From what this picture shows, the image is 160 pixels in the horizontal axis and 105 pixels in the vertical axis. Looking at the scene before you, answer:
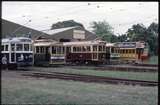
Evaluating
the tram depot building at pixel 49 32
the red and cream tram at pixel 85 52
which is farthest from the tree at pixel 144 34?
the red and cream tram at pixel 85 52

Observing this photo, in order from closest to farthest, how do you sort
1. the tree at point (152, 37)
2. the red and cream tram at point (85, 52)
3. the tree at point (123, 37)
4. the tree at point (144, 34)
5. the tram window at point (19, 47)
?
the tram window at point (19, 47) < the red and cream tram at point (85, 52) < the tree at point (152, 37) < the tree at point (144, 34) < the tree at point (123, 37)

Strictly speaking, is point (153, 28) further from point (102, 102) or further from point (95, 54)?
point (102, 102)

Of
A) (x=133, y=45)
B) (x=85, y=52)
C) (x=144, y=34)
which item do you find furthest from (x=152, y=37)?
(x=85, y=52)

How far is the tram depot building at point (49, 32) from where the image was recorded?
42.2 m

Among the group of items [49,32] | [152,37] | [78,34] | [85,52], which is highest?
[49,32]

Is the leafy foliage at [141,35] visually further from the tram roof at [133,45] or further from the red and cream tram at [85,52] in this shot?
the red and cream tram at [85,52]

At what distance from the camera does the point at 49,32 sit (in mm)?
53344

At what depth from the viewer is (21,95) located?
9.16m

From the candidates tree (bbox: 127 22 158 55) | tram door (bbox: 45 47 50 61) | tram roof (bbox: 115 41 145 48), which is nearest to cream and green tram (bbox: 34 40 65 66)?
tram door (bbox: 45 47 50 61)

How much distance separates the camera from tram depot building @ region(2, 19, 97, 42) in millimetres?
42200

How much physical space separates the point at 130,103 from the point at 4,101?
9.36 feet

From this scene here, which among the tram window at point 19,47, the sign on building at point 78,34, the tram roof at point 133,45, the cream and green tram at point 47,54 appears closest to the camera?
the tram window at point 19,47

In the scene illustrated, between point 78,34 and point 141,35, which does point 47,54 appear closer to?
point 78,34

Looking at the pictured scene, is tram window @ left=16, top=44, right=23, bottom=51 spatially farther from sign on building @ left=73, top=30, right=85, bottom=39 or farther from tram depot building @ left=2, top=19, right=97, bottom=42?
sign on building @ left=73, top=30, right=85, bottom=39
